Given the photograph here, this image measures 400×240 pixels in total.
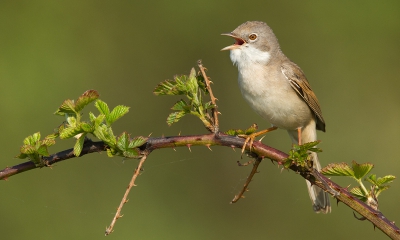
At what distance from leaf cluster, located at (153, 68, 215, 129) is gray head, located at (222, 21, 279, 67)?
6.11 ft

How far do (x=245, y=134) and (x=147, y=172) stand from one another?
13.2 ft

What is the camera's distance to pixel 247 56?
435 cm

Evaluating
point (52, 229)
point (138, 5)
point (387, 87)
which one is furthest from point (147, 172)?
point (387, 87)

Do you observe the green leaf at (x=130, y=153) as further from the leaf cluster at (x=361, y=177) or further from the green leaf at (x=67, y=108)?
the leaf cluster at (x=361, y=177)

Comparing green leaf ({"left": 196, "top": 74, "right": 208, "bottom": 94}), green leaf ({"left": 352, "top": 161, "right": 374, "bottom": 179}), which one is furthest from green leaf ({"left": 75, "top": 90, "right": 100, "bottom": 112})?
green leaf ({"left": 352, "top": 161, "right": 374, "bottom": 179})

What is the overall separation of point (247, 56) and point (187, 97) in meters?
1.95

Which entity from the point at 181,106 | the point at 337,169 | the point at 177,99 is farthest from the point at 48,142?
the point at 177,99

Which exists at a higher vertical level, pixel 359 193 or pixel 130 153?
pixel 130 153

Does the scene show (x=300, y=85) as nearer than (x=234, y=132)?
No

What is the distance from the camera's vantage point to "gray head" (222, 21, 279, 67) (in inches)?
172

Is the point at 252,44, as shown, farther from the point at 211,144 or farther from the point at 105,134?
the point at 105,134

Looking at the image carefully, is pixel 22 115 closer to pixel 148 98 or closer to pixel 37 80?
pixel 37 80

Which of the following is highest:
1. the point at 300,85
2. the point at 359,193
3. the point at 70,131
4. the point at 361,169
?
the point at 70,131

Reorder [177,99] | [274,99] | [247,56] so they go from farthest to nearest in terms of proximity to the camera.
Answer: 1. [177,99]
2. [247,56]
3. [274,99]
